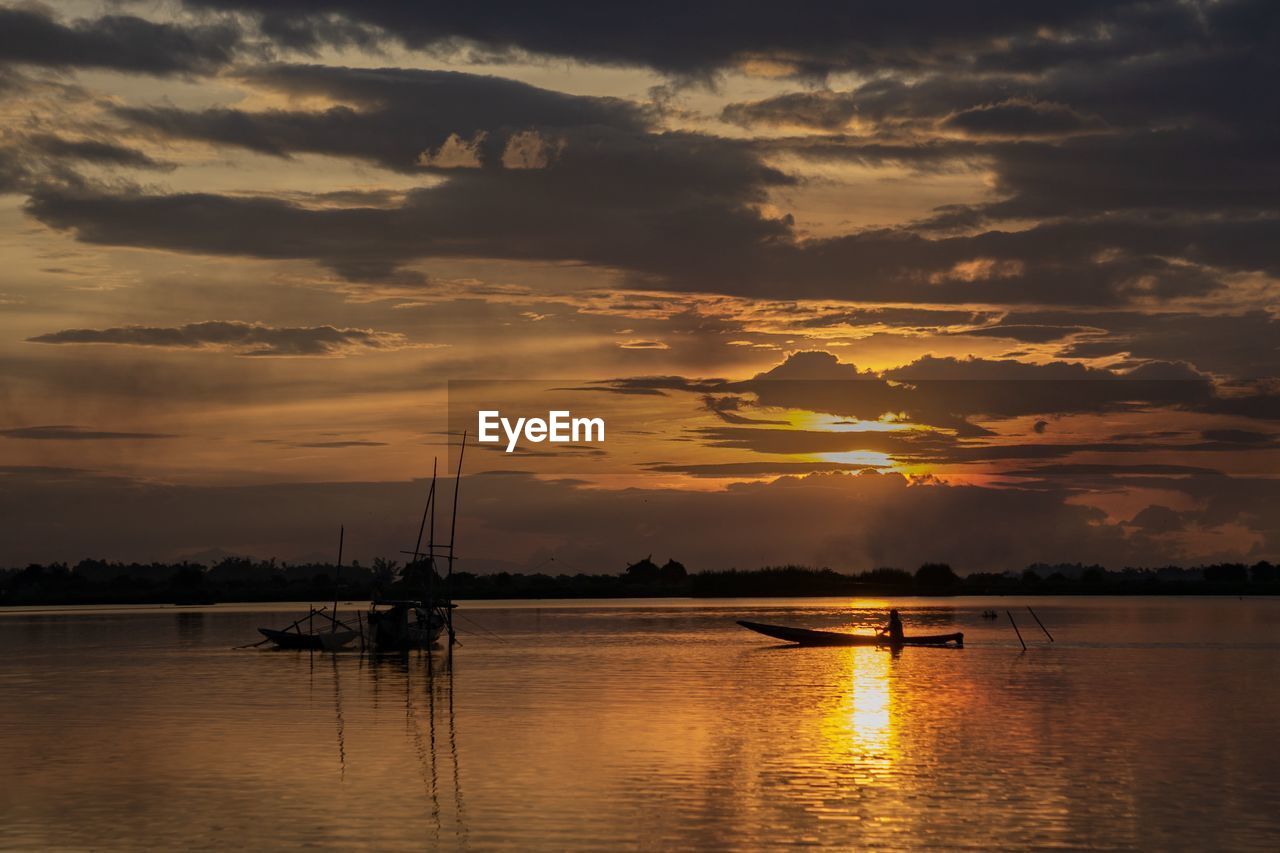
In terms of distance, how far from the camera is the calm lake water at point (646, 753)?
90.8ft

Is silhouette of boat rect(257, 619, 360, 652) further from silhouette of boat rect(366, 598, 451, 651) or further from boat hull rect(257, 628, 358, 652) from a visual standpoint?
silhouette of boat rect(366, 598, 451, 651)

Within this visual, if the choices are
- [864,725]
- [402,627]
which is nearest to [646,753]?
[864,725]

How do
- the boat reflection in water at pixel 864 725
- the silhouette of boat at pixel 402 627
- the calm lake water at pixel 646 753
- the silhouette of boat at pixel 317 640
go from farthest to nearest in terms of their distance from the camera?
the silhouette of boat at pixel 317 640, the silhouette of boat at pixel 402 627, the boat reflection in water at pixel 864 725, the calm lake water at pixel 646 753

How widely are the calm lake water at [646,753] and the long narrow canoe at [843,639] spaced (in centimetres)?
960

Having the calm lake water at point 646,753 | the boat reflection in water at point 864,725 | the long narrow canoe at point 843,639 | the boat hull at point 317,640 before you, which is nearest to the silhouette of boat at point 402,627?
the boat hull at point 317,640

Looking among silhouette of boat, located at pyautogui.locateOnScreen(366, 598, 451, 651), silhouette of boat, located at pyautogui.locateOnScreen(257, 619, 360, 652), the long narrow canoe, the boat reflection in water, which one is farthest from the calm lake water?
silhouette of boat, located at pyautogui.locateOnScreen(257, 619, 360, 652)

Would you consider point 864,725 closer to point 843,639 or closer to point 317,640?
point 843,639

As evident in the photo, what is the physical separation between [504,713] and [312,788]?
17.4 metres

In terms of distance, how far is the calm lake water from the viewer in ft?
90.8

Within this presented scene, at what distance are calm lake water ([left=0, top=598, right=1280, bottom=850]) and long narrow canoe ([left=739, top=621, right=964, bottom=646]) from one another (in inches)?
378

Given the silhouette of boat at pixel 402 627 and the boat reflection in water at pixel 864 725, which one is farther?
the silhouette of boat at pixel 402 627

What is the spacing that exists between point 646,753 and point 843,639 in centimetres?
5371

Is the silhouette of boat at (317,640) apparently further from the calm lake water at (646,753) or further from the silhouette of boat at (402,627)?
the calm lake water at (646,753)

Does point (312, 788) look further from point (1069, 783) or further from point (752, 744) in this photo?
point (1069, 783)
